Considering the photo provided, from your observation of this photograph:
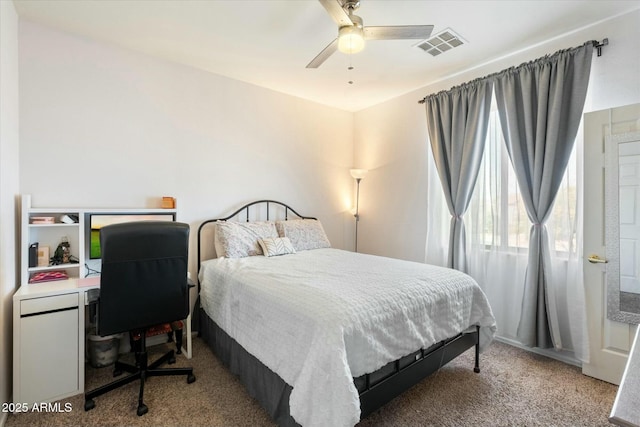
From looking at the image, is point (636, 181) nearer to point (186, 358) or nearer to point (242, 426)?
point (242, 426)

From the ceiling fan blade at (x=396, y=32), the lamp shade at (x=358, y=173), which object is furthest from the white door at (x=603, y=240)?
the lamp shade at (x=358, y=173)

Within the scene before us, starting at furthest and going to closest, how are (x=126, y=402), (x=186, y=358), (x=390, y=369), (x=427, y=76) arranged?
(x=427, y=76) → (x=186, y=358) → (x=126, y=402) → (x=390, y=369)

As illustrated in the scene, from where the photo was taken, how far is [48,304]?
200 centimetres

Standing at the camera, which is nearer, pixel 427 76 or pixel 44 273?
pixel 44 273

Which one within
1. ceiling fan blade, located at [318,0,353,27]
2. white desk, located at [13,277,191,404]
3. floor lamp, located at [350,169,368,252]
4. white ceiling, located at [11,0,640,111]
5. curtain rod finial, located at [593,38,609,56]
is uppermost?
white ceiling, located at [11,0,640,111]

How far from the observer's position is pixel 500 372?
2.41 m

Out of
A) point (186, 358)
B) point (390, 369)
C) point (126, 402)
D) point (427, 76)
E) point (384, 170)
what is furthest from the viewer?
point (384, 170)

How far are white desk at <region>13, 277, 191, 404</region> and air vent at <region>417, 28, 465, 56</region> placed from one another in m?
3.34

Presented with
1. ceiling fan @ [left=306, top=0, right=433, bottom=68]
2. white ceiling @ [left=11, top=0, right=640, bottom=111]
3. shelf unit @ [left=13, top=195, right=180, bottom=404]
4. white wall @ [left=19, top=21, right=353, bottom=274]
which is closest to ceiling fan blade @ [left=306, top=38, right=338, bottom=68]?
ceiling fan @ [left=306, top=0, right=433, bottom=68]

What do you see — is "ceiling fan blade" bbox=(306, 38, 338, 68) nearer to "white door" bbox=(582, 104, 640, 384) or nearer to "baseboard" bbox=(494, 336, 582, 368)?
"white door" bbox=(582, 104, 640, 384)

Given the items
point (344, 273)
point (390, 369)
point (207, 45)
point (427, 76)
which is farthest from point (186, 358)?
Result: point (427, 76)

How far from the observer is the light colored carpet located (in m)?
1.84

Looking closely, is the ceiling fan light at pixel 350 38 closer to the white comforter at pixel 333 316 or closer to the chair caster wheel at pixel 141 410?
the white comforter at pixel 333 316

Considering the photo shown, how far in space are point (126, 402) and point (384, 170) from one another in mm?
3611
